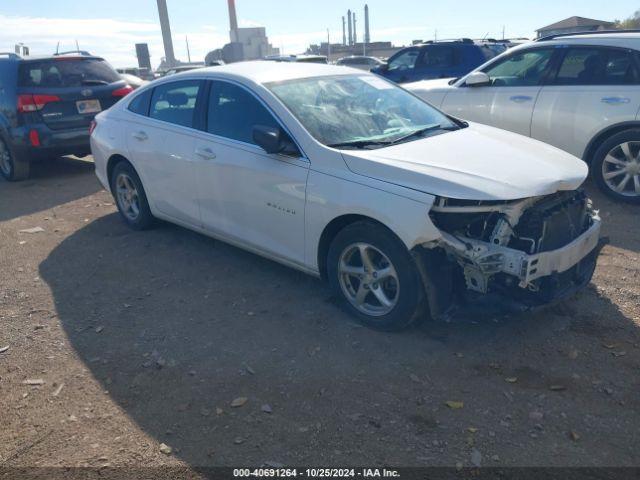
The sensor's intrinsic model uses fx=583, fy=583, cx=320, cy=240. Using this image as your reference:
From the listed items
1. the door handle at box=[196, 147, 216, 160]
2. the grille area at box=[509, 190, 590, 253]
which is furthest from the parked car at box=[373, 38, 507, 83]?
the grille area at box=[509, 190, 590, 253]

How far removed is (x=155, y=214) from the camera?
582 centimetres

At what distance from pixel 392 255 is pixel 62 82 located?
6.97 meters

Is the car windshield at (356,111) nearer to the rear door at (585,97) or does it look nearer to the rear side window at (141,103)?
the rear side window at (141,103)

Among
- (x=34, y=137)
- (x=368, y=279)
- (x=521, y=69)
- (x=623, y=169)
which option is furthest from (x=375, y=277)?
(x=34, y=137)

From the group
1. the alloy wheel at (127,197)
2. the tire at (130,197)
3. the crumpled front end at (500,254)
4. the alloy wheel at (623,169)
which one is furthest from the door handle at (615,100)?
the alloy wheel at (127,197)

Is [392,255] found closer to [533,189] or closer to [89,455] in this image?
[533,189]

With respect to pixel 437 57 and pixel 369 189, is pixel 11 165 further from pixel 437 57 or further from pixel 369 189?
pixel 437 57

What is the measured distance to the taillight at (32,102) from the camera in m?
8.23

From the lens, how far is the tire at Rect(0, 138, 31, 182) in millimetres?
8625

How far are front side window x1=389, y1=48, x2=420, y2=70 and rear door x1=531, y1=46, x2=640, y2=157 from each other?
669 centimetres

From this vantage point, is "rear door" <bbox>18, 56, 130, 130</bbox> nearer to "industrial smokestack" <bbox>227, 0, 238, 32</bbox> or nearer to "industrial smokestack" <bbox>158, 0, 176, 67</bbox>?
"industrial smokestack" <bbox>158, 0, 176, 67</bbox>

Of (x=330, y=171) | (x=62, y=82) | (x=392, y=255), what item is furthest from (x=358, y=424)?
(x=62, y=82)

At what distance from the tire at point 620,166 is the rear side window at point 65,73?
708 cm

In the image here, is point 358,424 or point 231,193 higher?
point 231,193
